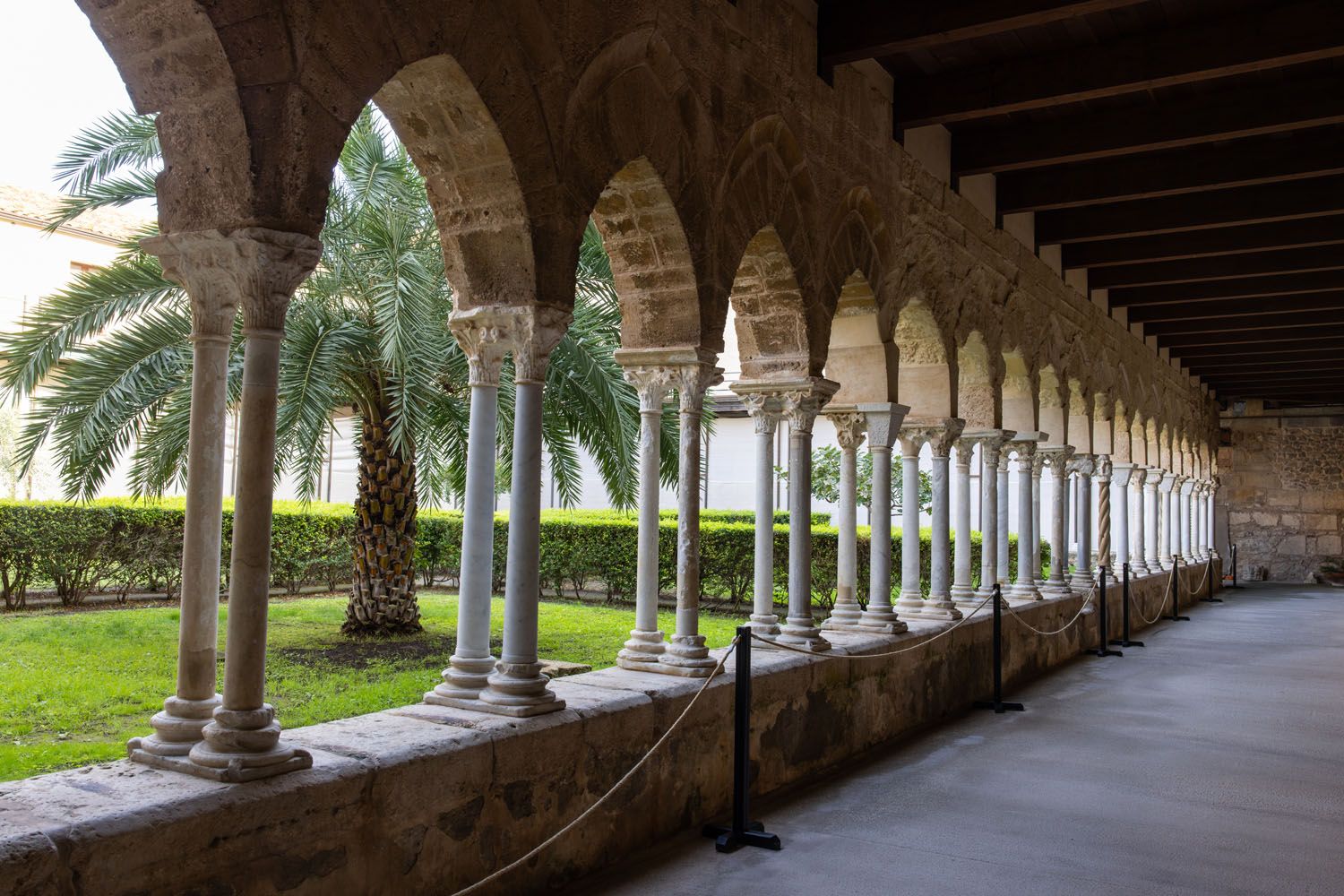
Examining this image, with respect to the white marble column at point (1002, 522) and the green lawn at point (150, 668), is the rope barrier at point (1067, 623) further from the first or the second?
the green lawn at point (150, 668)

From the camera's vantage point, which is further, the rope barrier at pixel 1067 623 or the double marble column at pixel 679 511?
the rope barrier at pixel 1067 623

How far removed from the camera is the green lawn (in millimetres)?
→ 5266

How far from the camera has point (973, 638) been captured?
260 inches

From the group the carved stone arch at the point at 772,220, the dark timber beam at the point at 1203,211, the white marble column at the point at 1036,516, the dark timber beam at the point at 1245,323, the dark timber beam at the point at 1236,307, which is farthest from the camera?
the dark timber beam at the point at 1245,323

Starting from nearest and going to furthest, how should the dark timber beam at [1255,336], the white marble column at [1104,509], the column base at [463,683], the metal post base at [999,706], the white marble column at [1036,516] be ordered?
1. the column base at [463,683]
2. the metal post base at [999,706]
3. the white marble column at [1036,516]
4. the white marble column at [1104,509]
5. the dark timber beam at [1255,336]

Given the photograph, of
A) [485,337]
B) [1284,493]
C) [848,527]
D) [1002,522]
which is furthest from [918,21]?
[1284,493]

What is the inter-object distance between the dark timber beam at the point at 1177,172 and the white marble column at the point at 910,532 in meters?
1.95

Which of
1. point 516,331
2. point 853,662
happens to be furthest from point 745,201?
point 853,662

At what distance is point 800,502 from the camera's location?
5047 millimetres

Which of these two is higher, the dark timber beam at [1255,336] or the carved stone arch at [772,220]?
the dark timber beam at [1255,336]

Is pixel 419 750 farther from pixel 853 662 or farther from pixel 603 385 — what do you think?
pixel 603 385

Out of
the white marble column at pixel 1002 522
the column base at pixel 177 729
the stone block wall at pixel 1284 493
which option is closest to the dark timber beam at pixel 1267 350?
the white marble column at pixel 1002 522

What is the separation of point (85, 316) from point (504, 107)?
3.39m

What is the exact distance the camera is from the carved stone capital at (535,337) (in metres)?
3.45
